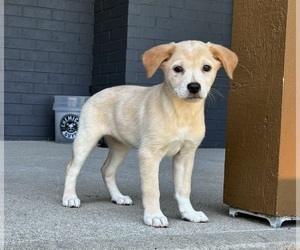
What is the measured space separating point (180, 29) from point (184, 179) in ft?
18.1

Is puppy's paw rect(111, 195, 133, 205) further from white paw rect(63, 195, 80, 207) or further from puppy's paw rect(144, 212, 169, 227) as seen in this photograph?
puppy's paw rect(144, 212, 169, 227)

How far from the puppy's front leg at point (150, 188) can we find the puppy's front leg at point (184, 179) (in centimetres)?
24

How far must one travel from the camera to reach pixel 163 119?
3566 mm

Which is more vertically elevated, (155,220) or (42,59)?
(42,59)

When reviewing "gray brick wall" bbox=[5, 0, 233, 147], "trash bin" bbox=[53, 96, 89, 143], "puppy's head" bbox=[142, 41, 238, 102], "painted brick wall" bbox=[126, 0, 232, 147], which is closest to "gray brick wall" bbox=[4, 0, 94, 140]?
"gray brick wall" bbox=[5, 0, 233, 147]

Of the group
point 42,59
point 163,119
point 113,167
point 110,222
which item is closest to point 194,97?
point 163,119

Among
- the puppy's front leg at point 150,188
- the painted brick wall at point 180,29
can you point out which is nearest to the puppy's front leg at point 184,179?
the puppy's front leg at point 150,188

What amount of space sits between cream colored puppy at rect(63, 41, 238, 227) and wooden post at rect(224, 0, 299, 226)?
0.28 m

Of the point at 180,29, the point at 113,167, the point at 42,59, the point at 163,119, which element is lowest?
the point at 113,167

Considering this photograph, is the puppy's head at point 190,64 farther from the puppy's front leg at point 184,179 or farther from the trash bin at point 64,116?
the trash bin at point 64,116

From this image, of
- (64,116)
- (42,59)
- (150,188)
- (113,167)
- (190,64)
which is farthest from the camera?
(42,59)

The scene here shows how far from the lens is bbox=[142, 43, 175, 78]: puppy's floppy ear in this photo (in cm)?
349

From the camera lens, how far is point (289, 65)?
3.53 metres

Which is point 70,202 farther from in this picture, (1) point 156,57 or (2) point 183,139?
(1) point 156,57
